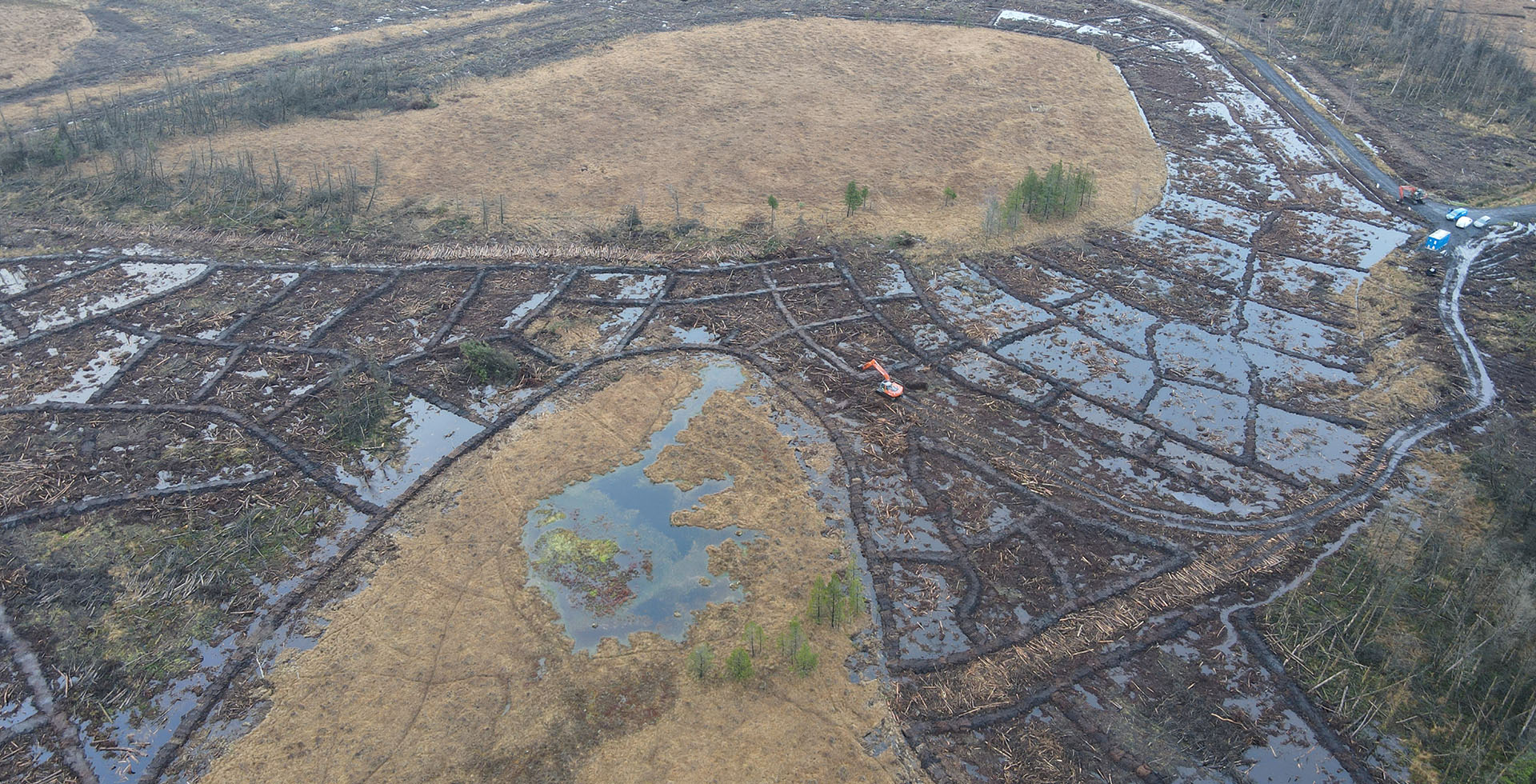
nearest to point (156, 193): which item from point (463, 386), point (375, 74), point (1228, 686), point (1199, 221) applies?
point (375, 74)

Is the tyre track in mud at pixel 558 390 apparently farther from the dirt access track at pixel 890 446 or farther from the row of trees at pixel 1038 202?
the row of trees at pixel 1038 202

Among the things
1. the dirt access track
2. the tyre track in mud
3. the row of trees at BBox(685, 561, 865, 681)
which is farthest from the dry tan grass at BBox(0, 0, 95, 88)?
the row of trees at BBox(685, 561, 865, 681)

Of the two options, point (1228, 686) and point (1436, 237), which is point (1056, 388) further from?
point (1436, 237)

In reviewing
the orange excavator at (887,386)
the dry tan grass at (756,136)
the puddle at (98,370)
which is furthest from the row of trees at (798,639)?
the puddle at (98,370)

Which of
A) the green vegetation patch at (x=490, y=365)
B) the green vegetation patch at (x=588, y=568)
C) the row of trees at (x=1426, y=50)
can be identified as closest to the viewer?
the green vegetation patch at (x=588, y=568)

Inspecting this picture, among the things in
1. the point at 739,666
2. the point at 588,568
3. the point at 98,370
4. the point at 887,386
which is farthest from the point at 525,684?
the point at 98,370

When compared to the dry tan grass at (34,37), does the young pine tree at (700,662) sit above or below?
below

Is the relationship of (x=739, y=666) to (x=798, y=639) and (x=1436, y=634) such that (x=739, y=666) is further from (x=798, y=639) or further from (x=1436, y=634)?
(x=1436, y=634)
